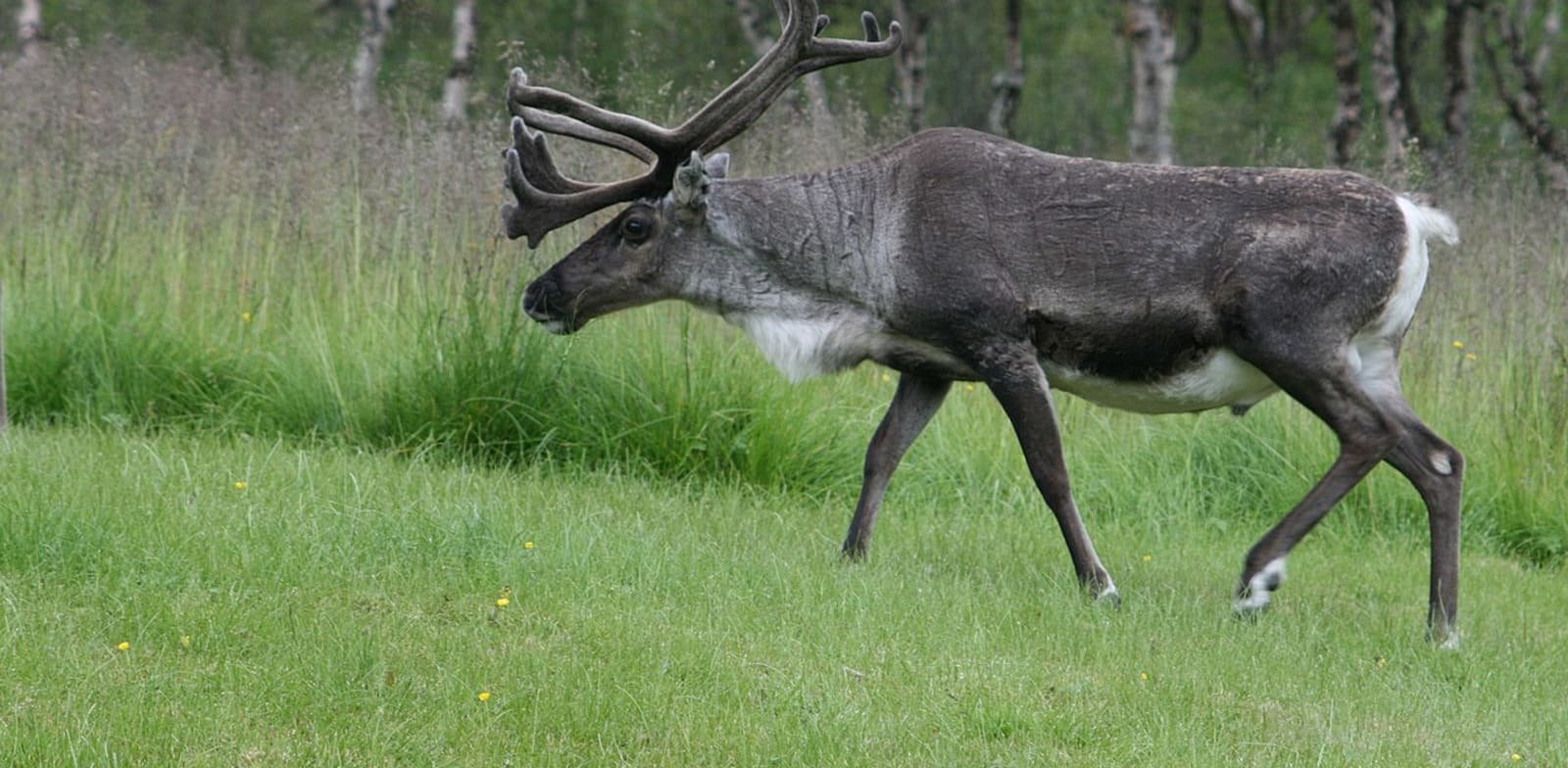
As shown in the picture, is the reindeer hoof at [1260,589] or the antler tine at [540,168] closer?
the reindeer hoof at [1260,589]

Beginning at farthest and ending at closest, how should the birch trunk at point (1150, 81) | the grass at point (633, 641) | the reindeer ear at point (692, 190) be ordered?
1. the birch trunk at point (1150, 81)
2. the reindeer ear at point (692, 190)
3. the grass at point (633, 641)

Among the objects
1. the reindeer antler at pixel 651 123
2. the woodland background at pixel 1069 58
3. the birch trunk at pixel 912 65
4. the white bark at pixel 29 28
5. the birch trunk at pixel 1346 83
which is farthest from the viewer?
the birch trunk at pixel 912 65

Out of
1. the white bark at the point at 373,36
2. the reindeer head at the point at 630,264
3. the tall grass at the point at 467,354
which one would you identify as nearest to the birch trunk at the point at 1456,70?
the tall grass at the point at 467,354

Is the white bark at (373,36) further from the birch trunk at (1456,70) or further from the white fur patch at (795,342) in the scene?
the white fur patch at (795,342)

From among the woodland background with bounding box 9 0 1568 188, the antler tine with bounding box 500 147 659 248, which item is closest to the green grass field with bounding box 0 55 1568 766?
the antler tine with bounding box 500 147 659 248

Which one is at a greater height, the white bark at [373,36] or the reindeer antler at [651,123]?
the reindeer antler at [651,123]

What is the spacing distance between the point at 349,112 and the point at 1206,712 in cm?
710

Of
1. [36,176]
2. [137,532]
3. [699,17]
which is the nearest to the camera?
[137,532]

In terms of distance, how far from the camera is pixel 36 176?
10812 millimetres

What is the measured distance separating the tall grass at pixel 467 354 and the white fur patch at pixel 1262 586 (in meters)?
1.84

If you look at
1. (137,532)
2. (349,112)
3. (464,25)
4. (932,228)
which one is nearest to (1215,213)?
(932,228)

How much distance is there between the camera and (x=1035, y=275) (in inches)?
277

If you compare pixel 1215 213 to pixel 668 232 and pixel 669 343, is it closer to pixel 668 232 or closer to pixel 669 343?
pixel 668 232

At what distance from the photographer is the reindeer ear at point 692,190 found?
7.36 metres
